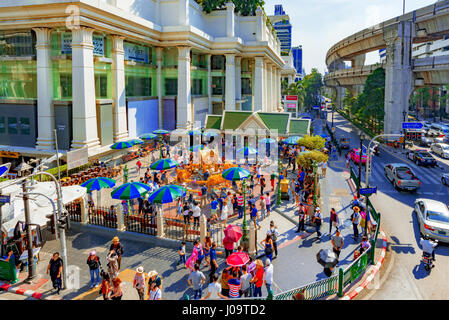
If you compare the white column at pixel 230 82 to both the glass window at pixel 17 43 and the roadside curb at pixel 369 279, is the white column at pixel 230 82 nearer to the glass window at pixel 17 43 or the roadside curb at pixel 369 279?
the glass window at pixel 17 43

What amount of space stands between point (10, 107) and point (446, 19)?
53120 mm

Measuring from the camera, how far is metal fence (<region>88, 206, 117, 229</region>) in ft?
66.2

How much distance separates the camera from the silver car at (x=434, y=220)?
19109 mm

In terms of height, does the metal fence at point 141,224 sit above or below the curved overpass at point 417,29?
below

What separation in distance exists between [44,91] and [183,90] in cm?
1745

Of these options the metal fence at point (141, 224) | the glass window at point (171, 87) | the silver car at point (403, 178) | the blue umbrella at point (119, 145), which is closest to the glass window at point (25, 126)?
the blue umbrella at point (119, 145)

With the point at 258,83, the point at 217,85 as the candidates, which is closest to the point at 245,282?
the point at 217,85

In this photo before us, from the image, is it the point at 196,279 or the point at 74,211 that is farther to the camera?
the point at 74,211

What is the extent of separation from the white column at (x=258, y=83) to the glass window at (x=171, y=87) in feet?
56.9

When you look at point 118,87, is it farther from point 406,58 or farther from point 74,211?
point 406,58

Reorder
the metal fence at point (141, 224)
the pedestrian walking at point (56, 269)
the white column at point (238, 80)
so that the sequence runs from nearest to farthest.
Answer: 1. the pedestrian walking at point (56, 269)
2. the metal fence at point (141, 224)
3. the white column at point (238, 80)

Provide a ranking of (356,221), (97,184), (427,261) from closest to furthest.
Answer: (427,261) → (356,221) → (97,184)

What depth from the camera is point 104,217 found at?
20.3m
